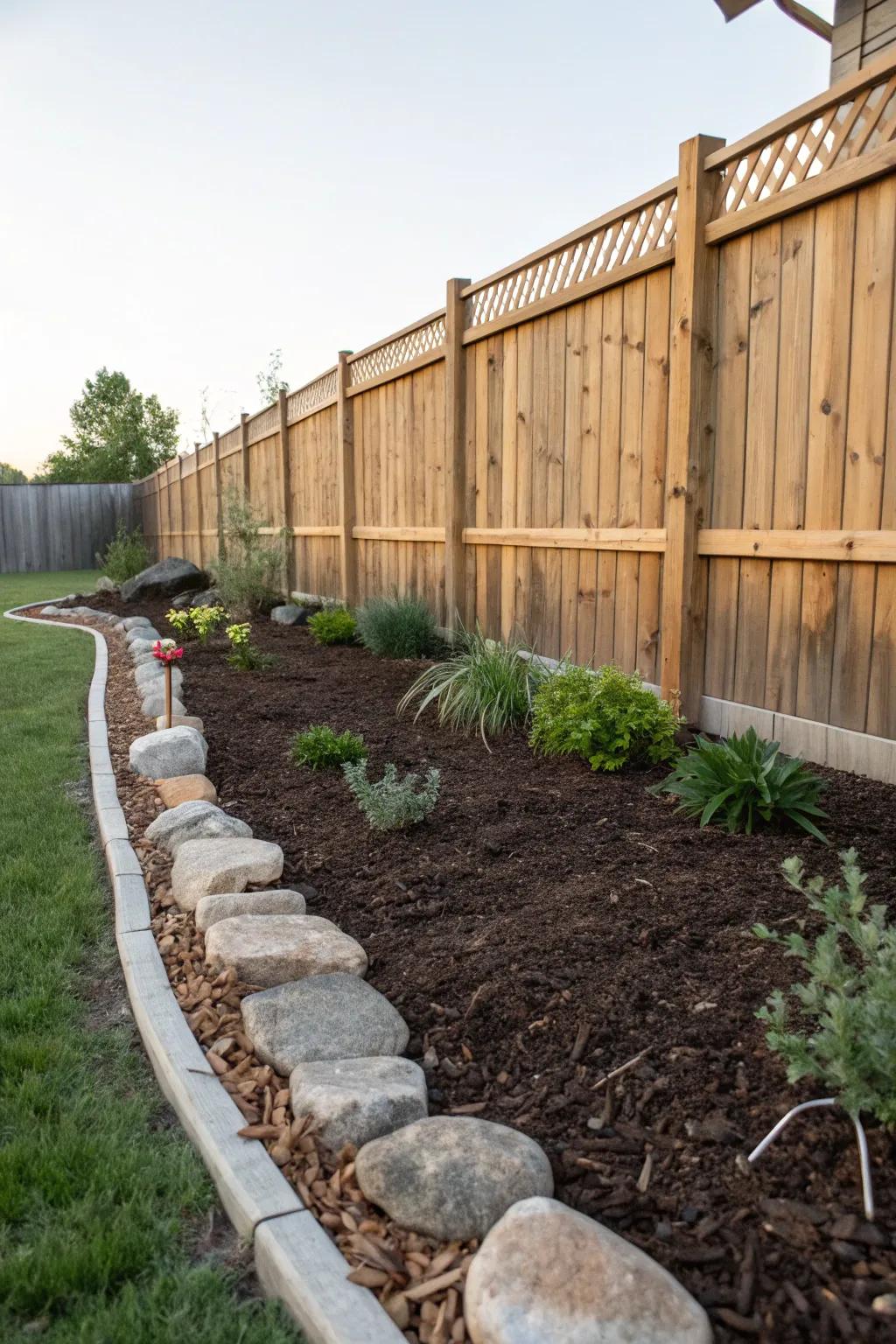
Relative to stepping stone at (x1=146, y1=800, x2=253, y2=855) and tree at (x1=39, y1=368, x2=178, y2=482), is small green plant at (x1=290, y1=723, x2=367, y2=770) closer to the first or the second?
stepping stone at (x1=146, y1=800, x2=253, y2=855)

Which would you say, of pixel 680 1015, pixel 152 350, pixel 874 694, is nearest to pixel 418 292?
pixel 152 350

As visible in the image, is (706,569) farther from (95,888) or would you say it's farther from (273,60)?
(273,60)

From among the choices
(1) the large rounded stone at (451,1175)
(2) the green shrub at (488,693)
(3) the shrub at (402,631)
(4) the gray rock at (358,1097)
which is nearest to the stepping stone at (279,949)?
(4) the gray rock at (358,1097)

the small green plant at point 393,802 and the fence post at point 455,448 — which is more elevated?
the fence post at point 455,448

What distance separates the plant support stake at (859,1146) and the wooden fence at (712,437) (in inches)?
86.8

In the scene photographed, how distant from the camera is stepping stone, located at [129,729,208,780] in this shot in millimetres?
4406

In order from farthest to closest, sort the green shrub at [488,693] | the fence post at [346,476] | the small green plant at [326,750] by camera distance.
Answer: the fence post at [346,476] < the green shrub at [488,693] < the small green plant at [326,750]

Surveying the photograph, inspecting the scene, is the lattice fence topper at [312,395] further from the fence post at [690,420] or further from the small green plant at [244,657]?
the fence post at [690,420]

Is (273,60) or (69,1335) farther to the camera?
(273,60)

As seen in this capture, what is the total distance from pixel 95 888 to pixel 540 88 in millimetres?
8716

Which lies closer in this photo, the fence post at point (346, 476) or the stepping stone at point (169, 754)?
the stepping stone at point (169, 754)

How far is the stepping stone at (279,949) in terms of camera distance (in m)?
2.47

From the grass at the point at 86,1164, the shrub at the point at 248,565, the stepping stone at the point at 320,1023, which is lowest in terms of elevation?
the grass at the point at 86,1164

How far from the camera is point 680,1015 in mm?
2207
